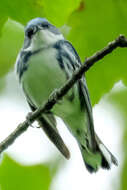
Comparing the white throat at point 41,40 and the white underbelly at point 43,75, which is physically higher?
the white throat at point 41,40

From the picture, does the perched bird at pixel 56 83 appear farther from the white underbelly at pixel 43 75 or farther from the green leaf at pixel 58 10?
the green leaf at pixel 58 10

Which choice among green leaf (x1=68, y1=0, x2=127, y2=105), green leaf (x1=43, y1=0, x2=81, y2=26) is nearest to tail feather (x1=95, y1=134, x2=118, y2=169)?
green leaf (x1=68, y1=0, x2=127, y2=105)

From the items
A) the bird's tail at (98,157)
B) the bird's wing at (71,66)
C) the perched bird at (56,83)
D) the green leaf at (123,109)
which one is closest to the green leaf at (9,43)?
the perched bird at (56,83)

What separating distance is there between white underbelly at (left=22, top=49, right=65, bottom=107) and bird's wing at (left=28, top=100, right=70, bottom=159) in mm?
213

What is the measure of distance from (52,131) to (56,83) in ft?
1.31

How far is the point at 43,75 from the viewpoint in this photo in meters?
2.39

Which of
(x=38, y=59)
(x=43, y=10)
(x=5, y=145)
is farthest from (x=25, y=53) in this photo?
(x=43, y=10)

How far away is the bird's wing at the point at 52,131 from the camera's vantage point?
2.47 m

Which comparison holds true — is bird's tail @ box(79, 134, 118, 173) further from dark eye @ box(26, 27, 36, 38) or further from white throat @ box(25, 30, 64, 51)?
dark eye @ box(26, 27, 36, 38)

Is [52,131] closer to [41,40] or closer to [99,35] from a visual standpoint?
[41,40]

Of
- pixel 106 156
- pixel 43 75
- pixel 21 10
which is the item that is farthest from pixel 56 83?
pixel 21 10

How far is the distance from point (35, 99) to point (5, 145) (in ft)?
2.94

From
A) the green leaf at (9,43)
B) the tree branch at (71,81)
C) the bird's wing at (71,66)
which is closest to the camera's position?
the tree branch at (71,81)

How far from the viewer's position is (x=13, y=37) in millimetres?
1954
